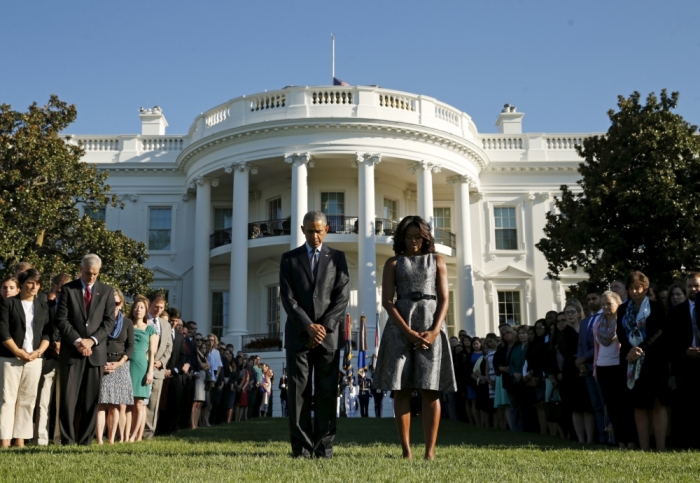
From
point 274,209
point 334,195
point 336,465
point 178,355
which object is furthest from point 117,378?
point 274,209

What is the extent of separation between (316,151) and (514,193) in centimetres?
1018

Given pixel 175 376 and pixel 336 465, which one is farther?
pixel 175 376

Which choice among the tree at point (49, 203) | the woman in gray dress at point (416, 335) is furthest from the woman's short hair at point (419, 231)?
the tree at point (49, 203)

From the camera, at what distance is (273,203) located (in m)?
34.0

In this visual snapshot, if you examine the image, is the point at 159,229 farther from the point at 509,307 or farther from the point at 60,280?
the point at 60,280

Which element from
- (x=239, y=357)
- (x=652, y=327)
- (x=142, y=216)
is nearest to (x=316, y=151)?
(x=142, y=216)

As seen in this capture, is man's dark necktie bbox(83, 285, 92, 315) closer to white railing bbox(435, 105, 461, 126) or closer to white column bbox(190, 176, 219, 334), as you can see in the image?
white column bbox(190, 176, 219, 334)

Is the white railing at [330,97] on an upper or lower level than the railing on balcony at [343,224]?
upper

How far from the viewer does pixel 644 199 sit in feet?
67.9

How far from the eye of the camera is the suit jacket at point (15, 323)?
814cm

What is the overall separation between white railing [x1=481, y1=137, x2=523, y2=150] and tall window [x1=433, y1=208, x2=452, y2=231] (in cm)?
358

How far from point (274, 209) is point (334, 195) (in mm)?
2739

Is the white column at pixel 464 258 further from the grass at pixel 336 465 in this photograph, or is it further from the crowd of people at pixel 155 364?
the grass at pixel 336 465

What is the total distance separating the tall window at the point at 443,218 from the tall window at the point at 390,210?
222 centimetres
